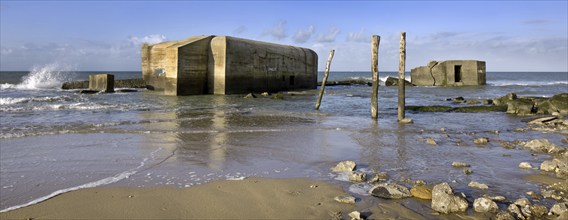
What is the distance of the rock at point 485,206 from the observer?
4.11 m

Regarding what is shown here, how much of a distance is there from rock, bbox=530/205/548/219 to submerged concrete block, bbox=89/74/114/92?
2717 cm

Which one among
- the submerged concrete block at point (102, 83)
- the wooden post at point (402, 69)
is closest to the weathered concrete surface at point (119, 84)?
the submerged concrete block at point (102, 83)

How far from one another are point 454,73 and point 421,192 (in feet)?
116

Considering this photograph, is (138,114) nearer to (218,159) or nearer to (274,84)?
(218,159)

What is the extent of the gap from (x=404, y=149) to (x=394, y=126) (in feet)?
11.9

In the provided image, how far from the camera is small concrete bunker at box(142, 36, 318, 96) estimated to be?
2195 centimetres

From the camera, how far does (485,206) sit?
4.12 meters

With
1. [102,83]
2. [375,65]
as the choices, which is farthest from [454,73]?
[102,83]

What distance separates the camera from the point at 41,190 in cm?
475

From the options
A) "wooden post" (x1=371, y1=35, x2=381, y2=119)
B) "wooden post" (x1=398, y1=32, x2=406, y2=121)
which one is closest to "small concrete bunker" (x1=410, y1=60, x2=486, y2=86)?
"wooden post" (x1=371, y1=35, x2=381, y2=119)

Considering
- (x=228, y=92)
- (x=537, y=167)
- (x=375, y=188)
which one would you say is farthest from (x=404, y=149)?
(x=228, y=92)

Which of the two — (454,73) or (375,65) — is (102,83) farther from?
(454,73)

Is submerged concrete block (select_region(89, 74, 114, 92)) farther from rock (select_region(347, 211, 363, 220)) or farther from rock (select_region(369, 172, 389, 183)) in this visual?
rock (select_region(347, 211, 363, 220))

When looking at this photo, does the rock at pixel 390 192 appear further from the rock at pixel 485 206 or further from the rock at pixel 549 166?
the rock at pixel 549 166
